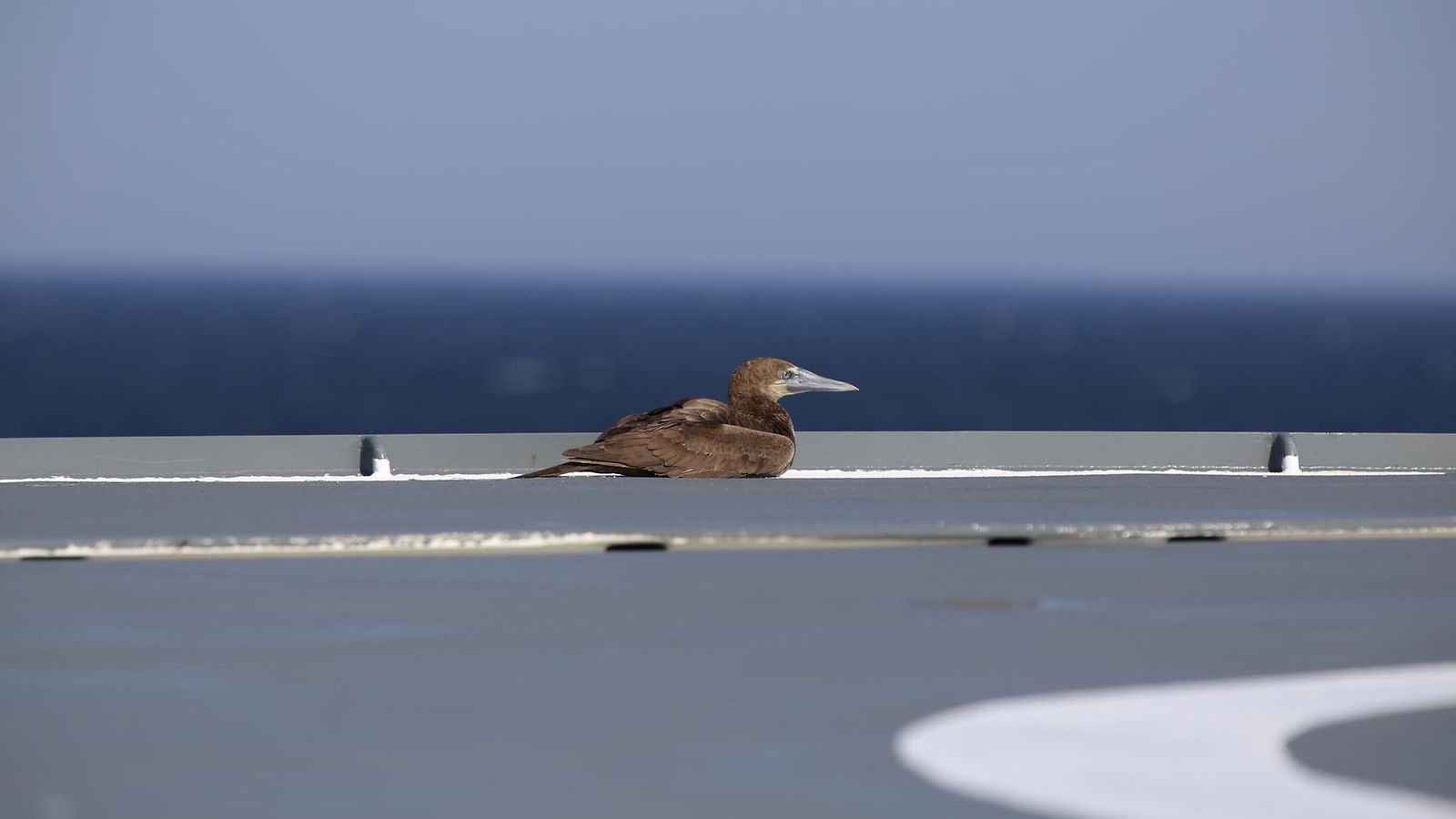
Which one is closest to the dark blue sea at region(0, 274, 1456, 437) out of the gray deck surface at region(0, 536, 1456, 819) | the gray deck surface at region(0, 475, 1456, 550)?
the gray deck surface at region(0, 475, 1456, 550)

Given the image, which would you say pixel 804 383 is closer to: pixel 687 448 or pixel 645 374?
pixel 687 448

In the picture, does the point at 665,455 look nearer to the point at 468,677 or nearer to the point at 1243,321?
the point at 468,677

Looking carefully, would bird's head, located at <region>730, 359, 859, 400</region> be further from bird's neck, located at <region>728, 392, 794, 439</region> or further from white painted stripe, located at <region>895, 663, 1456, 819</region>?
white painted stripe, located at <region>895, 663, 1456, 819</region>

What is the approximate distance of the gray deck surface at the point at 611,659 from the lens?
3.68m

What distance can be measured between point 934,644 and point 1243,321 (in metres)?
190

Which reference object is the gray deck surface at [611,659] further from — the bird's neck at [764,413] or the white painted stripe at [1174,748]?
the bird's neck at [764,413]

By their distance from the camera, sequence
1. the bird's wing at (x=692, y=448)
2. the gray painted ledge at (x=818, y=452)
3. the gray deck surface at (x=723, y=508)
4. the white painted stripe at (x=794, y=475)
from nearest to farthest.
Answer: the gray deck surface at (x=723, y=508), the white painted stripe at (x=794, y=475), the gray painted ledge at (x=818, y=452), the bird's wing at (x=692, y=448)

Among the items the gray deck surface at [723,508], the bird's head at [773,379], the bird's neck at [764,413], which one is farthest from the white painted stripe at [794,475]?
the bird's head at [773,379]

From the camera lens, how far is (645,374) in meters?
98.9

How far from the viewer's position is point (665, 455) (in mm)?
9336

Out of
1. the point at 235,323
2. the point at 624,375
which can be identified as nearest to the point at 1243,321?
the point at 235,323

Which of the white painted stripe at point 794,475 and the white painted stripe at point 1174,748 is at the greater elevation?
the white painted stripe at point 794,475

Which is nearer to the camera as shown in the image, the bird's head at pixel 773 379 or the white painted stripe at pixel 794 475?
the white painted stripe at pixel 794 475

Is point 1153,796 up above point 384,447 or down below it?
below
